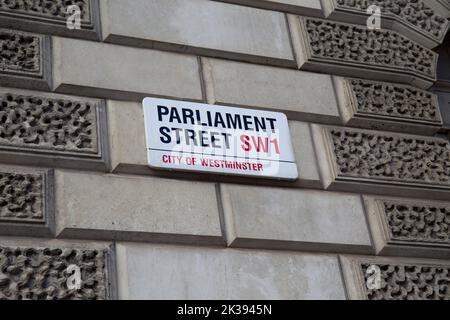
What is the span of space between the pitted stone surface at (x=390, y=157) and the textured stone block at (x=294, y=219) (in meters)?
0.28

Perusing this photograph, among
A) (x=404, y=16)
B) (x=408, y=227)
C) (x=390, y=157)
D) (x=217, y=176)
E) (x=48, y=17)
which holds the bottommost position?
(x=408, y=227)

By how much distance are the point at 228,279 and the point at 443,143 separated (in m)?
2.53

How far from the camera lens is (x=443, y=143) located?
21.7 feet

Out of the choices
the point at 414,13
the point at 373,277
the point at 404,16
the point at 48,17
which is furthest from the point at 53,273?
the point at 414,13

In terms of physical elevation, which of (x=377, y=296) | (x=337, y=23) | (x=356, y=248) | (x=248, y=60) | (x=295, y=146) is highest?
(x=337, y=23)

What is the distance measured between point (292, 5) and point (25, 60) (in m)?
→ 2.39

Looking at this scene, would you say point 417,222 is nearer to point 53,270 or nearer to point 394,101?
point 394,101

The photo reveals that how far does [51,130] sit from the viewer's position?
5145 mm

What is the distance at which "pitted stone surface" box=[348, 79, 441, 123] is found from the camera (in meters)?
6.42

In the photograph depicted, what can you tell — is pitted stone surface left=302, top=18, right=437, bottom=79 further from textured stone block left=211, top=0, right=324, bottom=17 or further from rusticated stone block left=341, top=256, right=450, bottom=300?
rusticated stone block left=341, top=256, right=450, bottom=300

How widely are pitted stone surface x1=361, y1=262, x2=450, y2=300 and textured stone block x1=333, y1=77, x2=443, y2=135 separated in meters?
1.24

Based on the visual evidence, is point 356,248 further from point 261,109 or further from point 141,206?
point 141,206

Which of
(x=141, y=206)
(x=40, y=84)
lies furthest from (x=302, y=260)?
(x=40, y=84)

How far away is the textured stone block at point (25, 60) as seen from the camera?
5.24 metres
